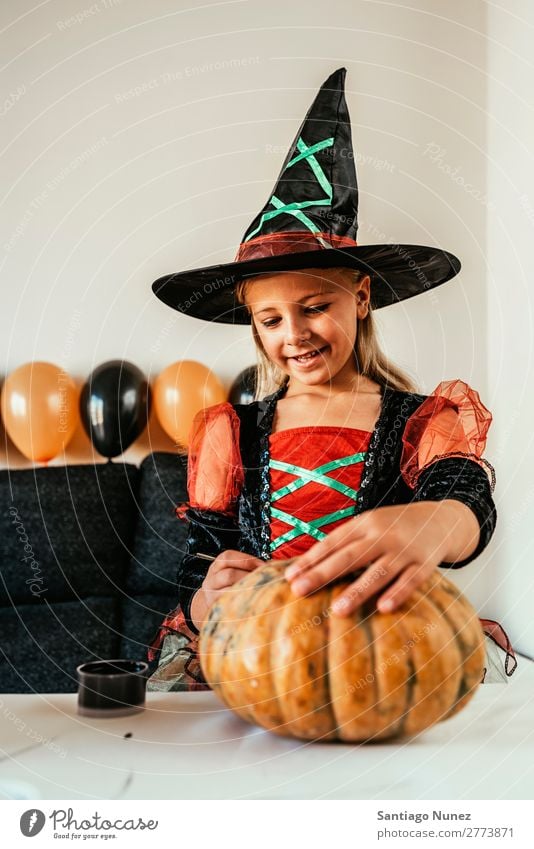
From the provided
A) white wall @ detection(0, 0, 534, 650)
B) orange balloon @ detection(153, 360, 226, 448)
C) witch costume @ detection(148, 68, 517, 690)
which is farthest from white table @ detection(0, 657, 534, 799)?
orange balloon @ detection(153, 360, 226, 448)

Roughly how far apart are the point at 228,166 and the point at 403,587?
4.00 ft

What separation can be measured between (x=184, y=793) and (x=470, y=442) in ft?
1.43

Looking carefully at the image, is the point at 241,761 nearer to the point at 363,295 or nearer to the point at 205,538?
the point at 205,538

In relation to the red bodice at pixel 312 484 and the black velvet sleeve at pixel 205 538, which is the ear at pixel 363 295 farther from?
the black velvet sleeve at pixel 205 538

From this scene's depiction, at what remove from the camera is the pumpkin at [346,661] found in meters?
0.41

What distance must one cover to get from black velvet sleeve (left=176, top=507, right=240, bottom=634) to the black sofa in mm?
704

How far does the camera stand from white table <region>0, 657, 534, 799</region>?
44cm

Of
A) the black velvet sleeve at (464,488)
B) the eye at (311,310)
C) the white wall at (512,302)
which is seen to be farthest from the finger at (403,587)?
the white wall at (512,302)

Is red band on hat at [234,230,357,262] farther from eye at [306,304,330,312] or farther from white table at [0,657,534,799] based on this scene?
white table at [0,657,534,799]

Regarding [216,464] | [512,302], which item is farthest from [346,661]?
[512,302]

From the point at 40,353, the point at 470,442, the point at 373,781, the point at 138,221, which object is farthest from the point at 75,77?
the point at 373,781

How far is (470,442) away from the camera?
2.43 ft

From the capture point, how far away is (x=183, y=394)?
1684mm
